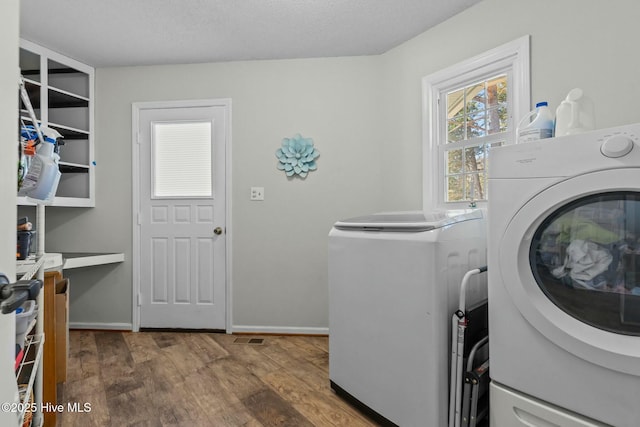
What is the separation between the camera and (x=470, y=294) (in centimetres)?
146

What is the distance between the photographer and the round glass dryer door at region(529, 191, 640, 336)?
91 cm

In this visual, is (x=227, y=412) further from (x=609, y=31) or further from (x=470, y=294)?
(x=609, y=31)

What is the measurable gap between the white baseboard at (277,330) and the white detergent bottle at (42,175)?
1.90 m

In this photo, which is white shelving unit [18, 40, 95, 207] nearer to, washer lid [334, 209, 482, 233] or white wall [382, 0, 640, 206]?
washer lid [334, 209, 482, 233]

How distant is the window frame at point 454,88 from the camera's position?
1.86 metres

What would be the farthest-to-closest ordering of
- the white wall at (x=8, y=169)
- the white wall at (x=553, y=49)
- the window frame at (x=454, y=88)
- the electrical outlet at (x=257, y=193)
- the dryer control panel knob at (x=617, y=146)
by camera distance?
the electrical outlet at (x=257, y=193)
the window frame at (x=454, y=88)
the white wall at (x=553, y=49)
the dryer control panel knob at (x=617, y=146)
the white wall at (x=8, y=169)

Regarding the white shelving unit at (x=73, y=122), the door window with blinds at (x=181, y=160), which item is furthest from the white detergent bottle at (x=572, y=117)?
the white shelving unit at (x=73, y=122)

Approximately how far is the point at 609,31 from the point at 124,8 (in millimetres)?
2721

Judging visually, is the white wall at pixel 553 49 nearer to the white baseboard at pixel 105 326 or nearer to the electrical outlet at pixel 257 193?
the electrical outlet at pixel 257 193

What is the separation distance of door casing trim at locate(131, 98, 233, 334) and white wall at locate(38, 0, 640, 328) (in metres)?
0.05

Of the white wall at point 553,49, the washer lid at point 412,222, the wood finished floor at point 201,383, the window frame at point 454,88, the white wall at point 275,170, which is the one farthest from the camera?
the white wall at point 275,170

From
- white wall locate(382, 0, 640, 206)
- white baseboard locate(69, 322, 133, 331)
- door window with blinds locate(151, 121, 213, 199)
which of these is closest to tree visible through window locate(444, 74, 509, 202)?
white wall locate(382, 0, 640, 206)

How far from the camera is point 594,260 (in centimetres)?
98

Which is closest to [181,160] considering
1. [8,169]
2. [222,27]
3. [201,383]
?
[222,27]
